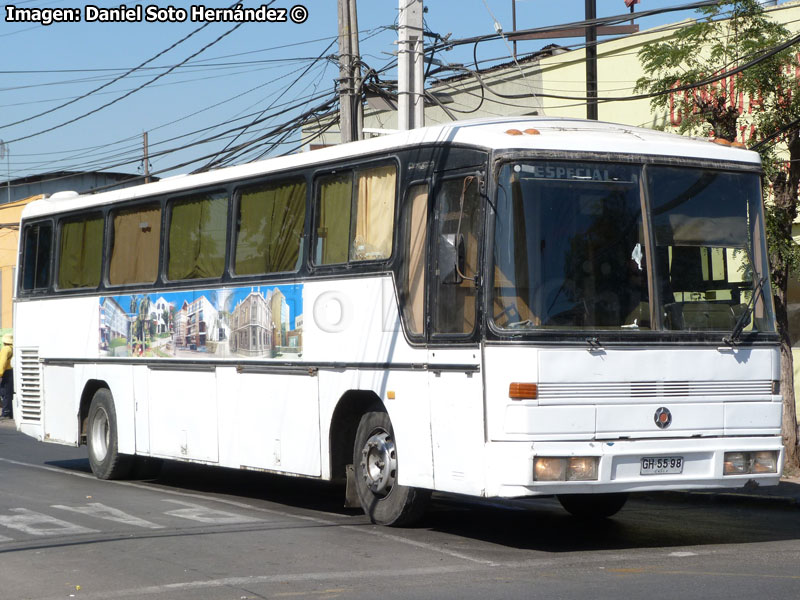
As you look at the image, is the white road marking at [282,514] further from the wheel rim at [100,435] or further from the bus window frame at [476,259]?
the bus window frame at [476,259]

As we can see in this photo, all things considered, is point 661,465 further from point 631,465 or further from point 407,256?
point 407,256

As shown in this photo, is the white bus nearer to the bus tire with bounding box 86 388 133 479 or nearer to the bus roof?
the bus roof

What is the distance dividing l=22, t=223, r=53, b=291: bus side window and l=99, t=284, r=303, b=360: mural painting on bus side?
185 centimetres

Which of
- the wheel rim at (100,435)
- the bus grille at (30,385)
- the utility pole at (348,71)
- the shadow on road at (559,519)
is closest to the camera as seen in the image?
the shadow on road at (559,519)

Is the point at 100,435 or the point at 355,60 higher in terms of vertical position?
the point at 355,60

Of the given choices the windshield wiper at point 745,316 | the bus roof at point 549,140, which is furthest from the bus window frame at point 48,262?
the windshield wiper at point 745,316

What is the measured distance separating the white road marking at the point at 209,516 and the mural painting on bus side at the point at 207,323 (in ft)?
A: 5.19

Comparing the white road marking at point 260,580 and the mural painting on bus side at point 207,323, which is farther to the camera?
the mural painting on bus side at point 207,323

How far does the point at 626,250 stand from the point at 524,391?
142cm

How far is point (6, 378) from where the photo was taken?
90.4 ft

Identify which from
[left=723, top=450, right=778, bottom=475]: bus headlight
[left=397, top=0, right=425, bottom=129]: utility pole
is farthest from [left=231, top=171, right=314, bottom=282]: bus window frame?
[left=397, top=0, right=425, bottom=129]: utility pole

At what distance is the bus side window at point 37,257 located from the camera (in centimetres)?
1734

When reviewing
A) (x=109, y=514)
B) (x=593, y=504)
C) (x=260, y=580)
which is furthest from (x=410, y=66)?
(x=260, y=580)

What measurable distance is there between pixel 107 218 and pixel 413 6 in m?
5.04
